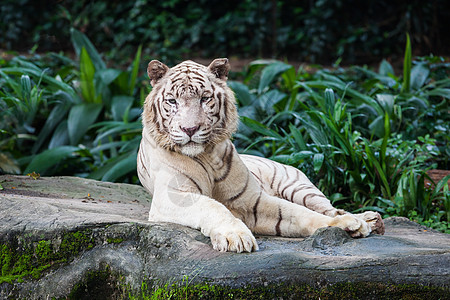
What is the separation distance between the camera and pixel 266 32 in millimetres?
11508

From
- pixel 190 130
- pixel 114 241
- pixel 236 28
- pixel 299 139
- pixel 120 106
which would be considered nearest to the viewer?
pixel 114 241

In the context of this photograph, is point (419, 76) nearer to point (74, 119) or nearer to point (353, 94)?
point (353, 94)

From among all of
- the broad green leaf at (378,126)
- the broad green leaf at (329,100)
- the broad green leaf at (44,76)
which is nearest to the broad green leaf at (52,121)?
the broad green leaf at (44,76)

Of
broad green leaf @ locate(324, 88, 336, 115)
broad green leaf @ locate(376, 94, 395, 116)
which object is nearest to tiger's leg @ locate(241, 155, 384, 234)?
broad green leaf @ locate(324, 88, 336, 115)

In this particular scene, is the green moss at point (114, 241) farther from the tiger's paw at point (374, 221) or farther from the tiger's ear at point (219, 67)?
the tiger's paw at point (374, 221)

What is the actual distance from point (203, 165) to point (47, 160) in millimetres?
2888

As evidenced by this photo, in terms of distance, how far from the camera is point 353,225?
9.23ft

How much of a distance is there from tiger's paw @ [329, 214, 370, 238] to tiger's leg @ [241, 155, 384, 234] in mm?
414

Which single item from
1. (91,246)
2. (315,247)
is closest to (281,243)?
(315,247)

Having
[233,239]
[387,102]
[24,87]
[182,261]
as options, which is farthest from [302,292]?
[24,87]

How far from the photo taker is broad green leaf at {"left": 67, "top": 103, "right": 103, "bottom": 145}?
20.3 ft

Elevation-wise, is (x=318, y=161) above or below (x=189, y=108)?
below

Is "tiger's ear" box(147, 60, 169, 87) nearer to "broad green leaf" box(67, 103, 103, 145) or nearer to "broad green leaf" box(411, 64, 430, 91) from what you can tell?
"broad green leaf" box(67, 103, 103, 145)

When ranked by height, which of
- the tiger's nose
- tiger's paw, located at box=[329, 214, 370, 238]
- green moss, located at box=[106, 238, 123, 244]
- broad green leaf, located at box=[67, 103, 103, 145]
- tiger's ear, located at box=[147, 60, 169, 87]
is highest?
tiger's ear, located at box=[147, 60, 169, 87]
